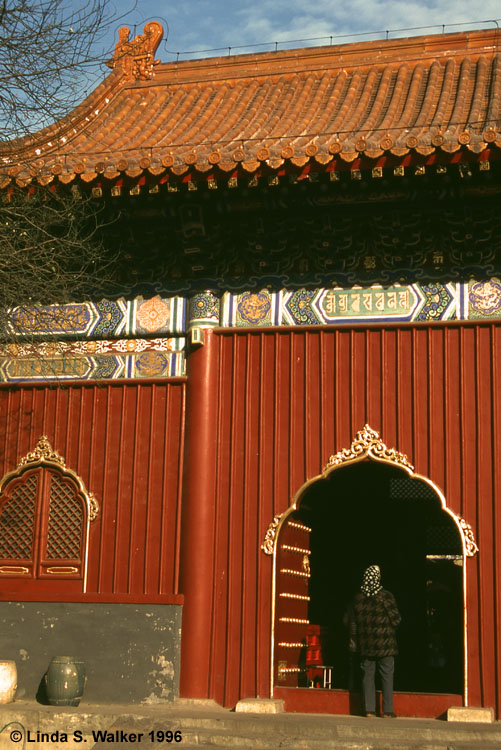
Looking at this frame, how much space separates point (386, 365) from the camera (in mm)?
10289

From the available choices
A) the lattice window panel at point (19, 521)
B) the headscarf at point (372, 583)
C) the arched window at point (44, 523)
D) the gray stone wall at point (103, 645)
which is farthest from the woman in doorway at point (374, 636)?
the lattice window panel at point (19, 521)

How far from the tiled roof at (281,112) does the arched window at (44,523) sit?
9.90ft

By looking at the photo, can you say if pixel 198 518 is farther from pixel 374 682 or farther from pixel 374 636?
pixel 374 682

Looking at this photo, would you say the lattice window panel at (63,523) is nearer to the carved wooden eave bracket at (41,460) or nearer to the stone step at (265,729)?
Result: the carved wooden eave bracket at (41,460)

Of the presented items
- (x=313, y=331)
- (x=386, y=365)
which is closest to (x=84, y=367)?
(x=313, y=331)

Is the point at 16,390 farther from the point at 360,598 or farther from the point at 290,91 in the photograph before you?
the point at 290,91

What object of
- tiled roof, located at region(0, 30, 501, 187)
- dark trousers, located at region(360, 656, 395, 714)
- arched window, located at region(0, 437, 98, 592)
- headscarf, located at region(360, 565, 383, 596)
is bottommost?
dark trousers, located at region(360, 656, 395, 714)

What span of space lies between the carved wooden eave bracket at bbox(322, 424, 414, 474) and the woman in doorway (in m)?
1.05

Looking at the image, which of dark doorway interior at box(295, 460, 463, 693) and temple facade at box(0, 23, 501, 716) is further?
dark doorway interior at box(295, 460, 463, 693)

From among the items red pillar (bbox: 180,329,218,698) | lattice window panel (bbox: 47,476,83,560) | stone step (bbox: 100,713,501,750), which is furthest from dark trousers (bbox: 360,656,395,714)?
lattice window panel (bbox: 47,476,83,560)

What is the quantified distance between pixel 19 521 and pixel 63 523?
0.50m

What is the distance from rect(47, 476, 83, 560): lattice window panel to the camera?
35.4ft

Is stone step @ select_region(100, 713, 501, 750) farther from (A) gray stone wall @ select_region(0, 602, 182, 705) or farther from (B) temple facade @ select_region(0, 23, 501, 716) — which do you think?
(A) gray stone wall @ select_region(0, 602, 182, 705)

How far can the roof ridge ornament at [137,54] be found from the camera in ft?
46.2
